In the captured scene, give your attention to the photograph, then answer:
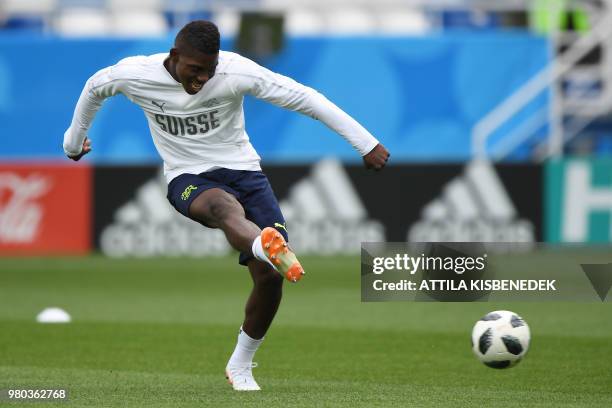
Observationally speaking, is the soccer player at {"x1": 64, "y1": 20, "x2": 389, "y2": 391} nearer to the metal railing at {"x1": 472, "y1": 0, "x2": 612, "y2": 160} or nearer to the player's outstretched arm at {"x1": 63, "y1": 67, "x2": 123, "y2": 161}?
the player's outstretched arm at {"x1": 63, "y1": 67, "x2": 123, "y2": 161}

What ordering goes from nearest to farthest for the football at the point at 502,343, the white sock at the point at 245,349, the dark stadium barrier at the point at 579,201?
the football at the point at 502,343 < the white sock at the point at 245,349 < the dark stadium barrier at the point at 579,201

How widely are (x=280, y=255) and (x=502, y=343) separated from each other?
171 centimetres

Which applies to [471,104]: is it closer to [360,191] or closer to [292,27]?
[292,27]

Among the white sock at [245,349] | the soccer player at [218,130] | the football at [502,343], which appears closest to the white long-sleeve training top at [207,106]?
the soccer player at [218,130]

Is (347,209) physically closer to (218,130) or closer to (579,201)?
(579,201)

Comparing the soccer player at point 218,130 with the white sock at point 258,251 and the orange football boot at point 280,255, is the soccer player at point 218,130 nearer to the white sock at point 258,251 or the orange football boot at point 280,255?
the white sock at point 258,251

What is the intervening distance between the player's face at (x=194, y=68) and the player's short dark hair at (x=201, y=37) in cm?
3

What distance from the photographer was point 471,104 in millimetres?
25359

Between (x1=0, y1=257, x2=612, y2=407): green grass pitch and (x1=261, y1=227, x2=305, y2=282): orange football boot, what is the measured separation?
0.79 metres

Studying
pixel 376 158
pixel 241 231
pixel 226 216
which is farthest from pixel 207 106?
pixel 376 158

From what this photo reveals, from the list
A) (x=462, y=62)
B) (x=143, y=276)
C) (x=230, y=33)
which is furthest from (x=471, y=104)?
(x=143, y=276)

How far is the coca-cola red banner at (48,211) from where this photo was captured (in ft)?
66.2

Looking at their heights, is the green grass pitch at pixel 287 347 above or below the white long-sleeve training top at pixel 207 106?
below

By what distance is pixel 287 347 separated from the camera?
1066 cm
